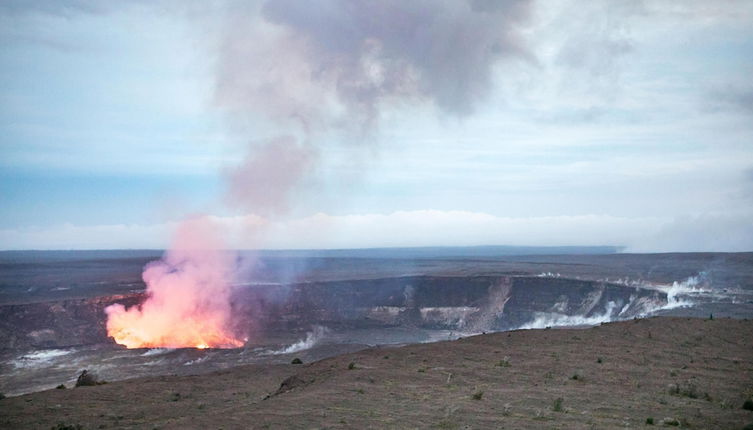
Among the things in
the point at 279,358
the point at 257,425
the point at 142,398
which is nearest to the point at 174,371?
the point at 279,358

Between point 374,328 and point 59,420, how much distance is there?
5035 centimetres

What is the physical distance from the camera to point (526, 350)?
29938mm

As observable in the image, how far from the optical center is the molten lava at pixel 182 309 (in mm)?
58281

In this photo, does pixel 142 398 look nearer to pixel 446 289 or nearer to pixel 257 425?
pixel 257 425

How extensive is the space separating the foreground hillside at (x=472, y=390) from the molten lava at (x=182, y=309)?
26.8 m

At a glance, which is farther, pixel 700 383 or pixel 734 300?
pixel 734 300

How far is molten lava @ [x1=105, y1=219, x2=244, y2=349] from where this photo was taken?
58.3m

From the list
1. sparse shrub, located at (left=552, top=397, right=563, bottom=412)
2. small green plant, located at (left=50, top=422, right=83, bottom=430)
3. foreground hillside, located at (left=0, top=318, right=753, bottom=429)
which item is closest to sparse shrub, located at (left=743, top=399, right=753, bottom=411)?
foreground hillside, located at (left=0, top=318, right=753, bottom=429)

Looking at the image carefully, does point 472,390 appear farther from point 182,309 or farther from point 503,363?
point 182,309

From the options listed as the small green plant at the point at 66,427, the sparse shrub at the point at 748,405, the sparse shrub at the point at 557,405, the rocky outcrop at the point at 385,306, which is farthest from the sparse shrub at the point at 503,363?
the rocky outcrop at the point at 385,306

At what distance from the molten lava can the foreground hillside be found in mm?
26777

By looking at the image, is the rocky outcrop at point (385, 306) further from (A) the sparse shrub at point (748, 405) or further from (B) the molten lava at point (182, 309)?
(A) the sparse shrub at point (748, 405)

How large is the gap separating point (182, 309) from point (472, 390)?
150 feet

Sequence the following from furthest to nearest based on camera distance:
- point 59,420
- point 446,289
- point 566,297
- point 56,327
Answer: point 446,289 < point 566,297 < point 56,327 < point 59,420
